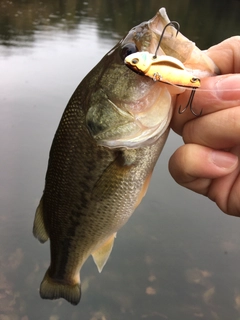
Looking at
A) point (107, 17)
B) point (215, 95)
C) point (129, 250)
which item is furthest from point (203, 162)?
point (107, 17)

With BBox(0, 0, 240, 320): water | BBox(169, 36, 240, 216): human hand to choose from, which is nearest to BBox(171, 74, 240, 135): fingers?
BBox(169, 36, 240, 216): human hand

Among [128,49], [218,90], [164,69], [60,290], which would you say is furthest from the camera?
[60,290]

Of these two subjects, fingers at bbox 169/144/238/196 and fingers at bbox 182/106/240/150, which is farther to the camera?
fingers at bbox 169/144/238/196

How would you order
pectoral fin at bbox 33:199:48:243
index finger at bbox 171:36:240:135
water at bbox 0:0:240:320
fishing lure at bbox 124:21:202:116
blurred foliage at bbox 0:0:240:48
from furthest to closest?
1. blurred foliage at bbox 0:0:240:48
2. water at bbox 0:0:240:320
3. pectoral fin at bbox 33:199:48:243
4. index finger at bbox 171:36:240:135
5. fishing lure at bbox 124:21:202:116

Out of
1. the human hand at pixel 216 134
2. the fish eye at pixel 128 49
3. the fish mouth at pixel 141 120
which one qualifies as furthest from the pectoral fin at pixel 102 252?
the fish eye at pixel 128 49

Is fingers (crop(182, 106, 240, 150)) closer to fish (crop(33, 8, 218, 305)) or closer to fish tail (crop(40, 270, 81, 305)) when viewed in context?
fish (crop(33, 8, 218, 305))

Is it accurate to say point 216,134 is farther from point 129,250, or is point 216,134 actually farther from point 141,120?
point 129,250

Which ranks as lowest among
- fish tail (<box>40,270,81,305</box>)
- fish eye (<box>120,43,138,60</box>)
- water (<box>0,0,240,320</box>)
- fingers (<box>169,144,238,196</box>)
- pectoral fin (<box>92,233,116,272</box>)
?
water (<box>0,0,240,320</box>)
